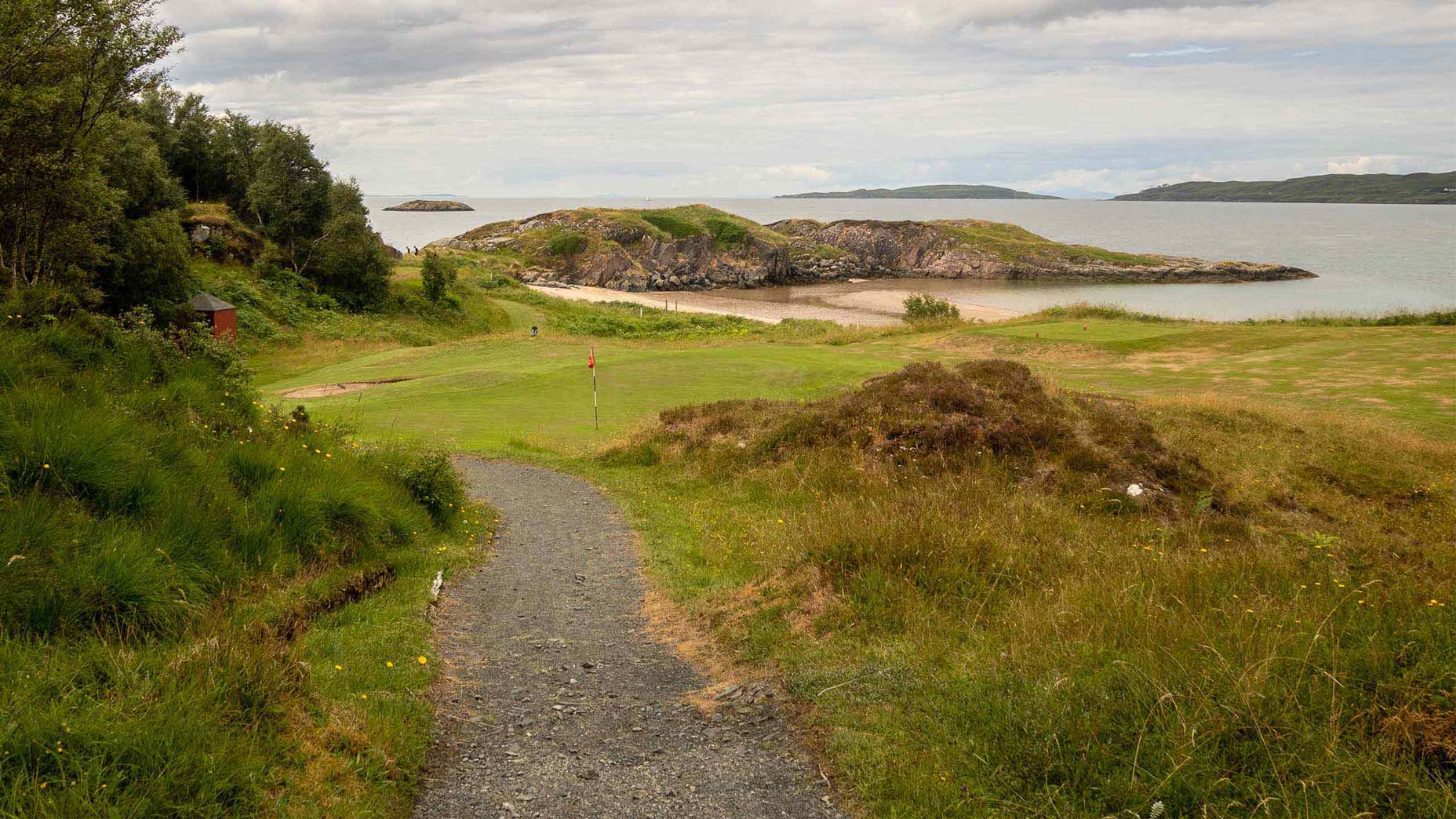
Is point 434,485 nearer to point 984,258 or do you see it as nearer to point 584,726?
point 584,726

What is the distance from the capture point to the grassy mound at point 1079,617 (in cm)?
454

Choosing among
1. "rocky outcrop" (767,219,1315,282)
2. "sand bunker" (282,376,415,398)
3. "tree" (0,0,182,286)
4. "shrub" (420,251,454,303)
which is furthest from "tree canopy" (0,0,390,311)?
"rocky outcrop" (767,219,1315,282)

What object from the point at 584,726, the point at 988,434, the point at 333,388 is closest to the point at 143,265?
the point at 333,388

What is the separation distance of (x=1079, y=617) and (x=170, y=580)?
691cm

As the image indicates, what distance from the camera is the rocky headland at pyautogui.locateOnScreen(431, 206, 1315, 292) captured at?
117688 mm

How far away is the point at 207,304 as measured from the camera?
41.8 m

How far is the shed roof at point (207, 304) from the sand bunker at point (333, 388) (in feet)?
38.6

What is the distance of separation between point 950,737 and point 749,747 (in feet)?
4.59

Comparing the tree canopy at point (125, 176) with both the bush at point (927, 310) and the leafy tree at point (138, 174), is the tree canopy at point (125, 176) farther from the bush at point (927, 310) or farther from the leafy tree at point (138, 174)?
the bush at point (927, 310)

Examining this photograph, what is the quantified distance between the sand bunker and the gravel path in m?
24.0

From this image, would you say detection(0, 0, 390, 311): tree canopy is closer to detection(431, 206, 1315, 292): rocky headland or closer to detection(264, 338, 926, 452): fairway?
detection(264, 338, 926, 452): fairway

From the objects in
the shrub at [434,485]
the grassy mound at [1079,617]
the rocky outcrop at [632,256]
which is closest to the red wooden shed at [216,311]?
the shrub at [434,485]

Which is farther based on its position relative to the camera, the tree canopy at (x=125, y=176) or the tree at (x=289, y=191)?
the tree at (x=289, y=191)

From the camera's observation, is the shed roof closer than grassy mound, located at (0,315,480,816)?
No
